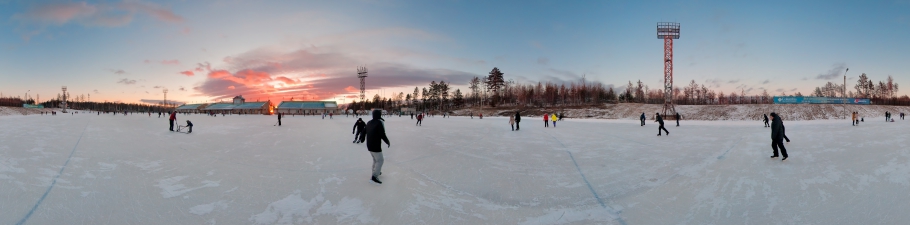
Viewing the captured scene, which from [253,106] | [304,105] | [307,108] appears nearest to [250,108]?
[253,106]

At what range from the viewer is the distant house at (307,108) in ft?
302

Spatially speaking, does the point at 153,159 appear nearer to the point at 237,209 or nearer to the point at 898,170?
the point at 237,209

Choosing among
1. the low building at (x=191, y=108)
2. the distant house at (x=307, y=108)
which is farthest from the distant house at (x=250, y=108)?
the low building at (x=191, y=108)

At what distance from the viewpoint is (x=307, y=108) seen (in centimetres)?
9356

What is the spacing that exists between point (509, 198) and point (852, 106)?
81371mm

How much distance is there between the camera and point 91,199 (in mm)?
5086

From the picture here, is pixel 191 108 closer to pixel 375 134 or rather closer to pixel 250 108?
pixel 250 108

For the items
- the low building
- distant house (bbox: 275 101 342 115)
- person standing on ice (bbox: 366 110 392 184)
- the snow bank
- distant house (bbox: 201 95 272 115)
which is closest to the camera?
person standing on ice (bbox: 366 110 392 184)

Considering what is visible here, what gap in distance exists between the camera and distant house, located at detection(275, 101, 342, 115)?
92125 millimetres

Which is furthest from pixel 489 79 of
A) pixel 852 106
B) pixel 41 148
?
pixel 41 148

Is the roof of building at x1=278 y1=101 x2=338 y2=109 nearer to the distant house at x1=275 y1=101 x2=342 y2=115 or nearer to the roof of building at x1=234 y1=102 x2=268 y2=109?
the distant house at x1=275 y1=101 x2=342 y2=115

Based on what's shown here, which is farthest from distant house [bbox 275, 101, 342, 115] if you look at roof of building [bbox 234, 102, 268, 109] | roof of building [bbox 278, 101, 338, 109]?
roof of building [bbox 234, 102, 268, 109]

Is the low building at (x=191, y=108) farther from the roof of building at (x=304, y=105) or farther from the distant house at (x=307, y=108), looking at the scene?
the distant house at (x=307, y=108)

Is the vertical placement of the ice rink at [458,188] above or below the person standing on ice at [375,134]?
below
